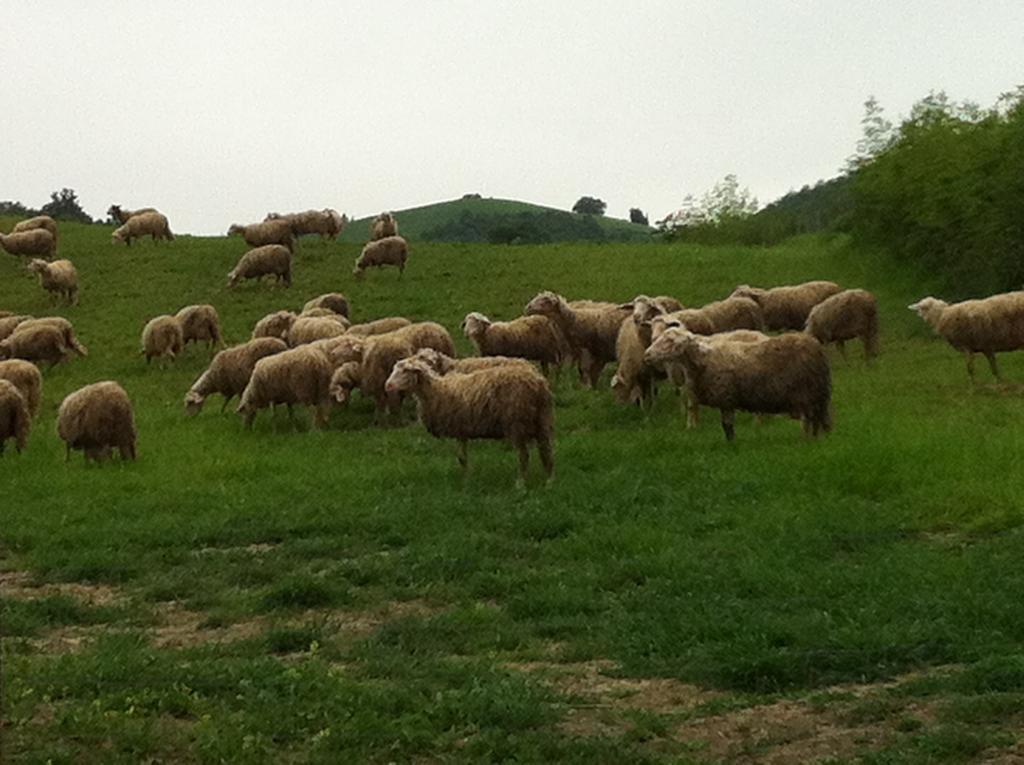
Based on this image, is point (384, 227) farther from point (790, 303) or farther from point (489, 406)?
point (489, 406)

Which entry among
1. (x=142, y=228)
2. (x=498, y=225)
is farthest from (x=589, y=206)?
(x=142, y=228)

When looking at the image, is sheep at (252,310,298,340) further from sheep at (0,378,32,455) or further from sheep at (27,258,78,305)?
sheep at (27,258,78,305)

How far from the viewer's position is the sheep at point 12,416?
18.0 meters

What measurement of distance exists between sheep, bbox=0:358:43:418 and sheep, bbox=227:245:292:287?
1662 cm

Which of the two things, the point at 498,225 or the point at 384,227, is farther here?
the point at 498,225

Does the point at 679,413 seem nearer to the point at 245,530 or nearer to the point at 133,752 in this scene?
the point at 245,530

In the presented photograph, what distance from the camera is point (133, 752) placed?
6.59 m

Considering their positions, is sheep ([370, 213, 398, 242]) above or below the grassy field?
above

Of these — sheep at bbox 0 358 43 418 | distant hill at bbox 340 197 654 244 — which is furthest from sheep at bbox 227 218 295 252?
distant hill at bbox 340 197 654 244

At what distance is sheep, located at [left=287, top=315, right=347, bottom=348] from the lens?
80.7ft

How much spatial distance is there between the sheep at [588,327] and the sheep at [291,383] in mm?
4412

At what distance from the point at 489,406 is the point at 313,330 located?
10.4 metres

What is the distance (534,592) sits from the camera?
34.7ft

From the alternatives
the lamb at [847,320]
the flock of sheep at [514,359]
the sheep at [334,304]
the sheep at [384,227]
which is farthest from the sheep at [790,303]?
the sheep at [384,227]
